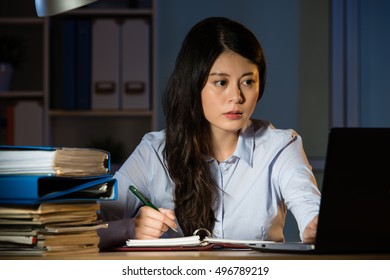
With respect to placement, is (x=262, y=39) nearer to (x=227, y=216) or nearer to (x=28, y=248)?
(x=227, y=216)

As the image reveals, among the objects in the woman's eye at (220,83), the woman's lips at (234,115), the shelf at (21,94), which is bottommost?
the woman's lips at (234,115)

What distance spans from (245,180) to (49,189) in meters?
0.89

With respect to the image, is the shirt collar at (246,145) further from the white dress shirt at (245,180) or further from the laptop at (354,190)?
the laptop at (354,190)

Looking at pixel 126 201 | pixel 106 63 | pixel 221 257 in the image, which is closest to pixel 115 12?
pixel 106 63

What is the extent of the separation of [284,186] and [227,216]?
0.60ft

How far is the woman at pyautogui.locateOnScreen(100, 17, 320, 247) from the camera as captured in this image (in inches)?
77.9

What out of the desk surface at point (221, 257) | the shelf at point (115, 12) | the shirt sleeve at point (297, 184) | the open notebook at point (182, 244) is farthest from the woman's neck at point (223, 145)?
the shelf at point (115, 12)

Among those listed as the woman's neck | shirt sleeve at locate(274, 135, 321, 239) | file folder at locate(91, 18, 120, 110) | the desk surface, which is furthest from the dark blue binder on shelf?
file folder at locate(91, 18, 120, 110)

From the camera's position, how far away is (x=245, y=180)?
2.05m

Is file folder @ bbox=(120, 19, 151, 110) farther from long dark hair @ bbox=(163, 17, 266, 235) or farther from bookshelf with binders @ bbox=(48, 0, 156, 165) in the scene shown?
long dark hair @ bbox=(163, 17, 266, 235)

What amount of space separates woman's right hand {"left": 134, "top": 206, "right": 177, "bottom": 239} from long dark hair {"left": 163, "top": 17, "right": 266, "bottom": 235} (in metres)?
0.35

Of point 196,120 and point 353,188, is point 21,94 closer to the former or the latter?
point 196,120

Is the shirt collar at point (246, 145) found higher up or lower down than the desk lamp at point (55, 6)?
lower down

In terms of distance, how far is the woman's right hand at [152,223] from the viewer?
1581 millimetres
